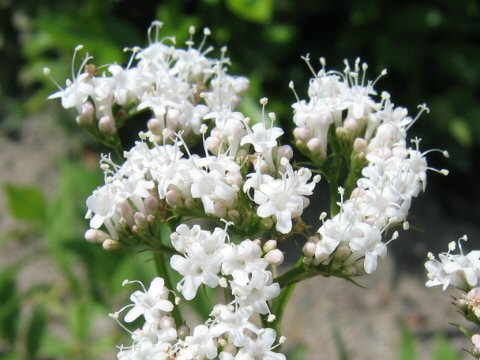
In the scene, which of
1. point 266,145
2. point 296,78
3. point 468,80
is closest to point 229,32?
point 296,78

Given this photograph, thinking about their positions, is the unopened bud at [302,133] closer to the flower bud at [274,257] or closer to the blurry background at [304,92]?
the flower bud at [274,257]

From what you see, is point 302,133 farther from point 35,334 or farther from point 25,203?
point 25,203

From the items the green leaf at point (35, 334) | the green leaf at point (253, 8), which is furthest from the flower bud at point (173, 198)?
the green leaf at point (253, 8)

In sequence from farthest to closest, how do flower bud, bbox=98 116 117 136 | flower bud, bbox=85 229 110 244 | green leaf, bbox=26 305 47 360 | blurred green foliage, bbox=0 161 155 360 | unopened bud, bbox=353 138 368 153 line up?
blurred green foliage, bbox=0 161 155 360
green leaf, bbox=26 305 47 360
flower bud, bbox=98 116 117 136
unopened bud, bbox=353 138 368 153
flower bud, bbox=85 229 110 244

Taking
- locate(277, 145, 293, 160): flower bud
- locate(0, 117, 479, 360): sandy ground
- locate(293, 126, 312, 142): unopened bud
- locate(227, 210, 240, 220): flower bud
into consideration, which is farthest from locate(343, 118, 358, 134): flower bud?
locate(0, 117, 479, 360): sandy ground

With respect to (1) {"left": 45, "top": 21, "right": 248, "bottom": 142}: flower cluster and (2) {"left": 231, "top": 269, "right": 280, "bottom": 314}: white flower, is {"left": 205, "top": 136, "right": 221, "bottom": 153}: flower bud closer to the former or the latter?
(1) {"left": 45, "top": 21, "right": 248, "bottom": 142}: flower cluster

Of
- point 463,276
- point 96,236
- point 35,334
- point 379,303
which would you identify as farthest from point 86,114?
point 379,303
